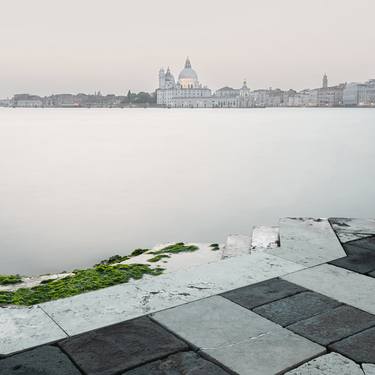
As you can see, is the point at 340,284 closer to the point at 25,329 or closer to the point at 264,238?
the point at 264,238

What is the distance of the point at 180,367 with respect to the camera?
2.25 meters

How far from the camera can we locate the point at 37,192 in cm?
1439

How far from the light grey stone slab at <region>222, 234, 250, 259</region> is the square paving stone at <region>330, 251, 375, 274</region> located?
84 centimetres

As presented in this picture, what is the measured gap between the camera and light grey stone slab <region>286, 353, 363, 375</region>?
2.21 metres

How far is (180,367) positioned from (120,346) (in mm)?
343

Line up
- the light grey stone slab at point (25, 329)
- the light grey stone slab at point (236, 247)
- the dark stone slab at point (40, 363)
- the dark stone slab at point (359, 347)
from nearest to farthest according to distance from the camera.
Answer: the dark stone slab at point (40, 363), the dark stone slab at point (359, 347), the light grey stone slab at point (25, 329), the light grey stone slab at point (236, 247)

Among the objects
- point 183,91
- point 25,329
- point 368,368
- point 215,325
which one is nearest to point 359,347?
point 368,368

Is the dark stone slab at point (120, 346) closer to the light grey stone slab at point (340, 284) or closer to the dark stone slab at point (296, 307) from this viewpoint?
the dark stone slab at point (296, 307)

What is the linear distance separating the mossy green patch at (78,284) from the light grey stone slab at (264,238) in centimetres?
82

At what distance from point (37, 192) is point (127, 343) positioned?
12.5m

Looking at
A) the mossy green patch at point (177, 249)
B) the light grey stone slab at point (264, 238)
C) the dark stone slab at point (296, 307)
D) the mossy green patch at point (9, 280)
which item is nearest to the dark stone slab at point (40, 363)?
the dark stone slab at point (296, 307)

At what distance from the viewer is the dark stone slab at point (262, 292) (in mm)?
2991

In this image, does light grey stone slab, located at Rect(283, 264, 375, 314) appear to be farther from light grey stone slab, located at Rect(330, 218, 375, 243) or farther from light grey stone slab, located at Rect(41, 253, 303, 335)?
light grey stone slab, located at Rect(330, 218, 375, 243)

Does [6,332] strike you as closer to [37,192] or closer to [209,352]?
[209,352]
